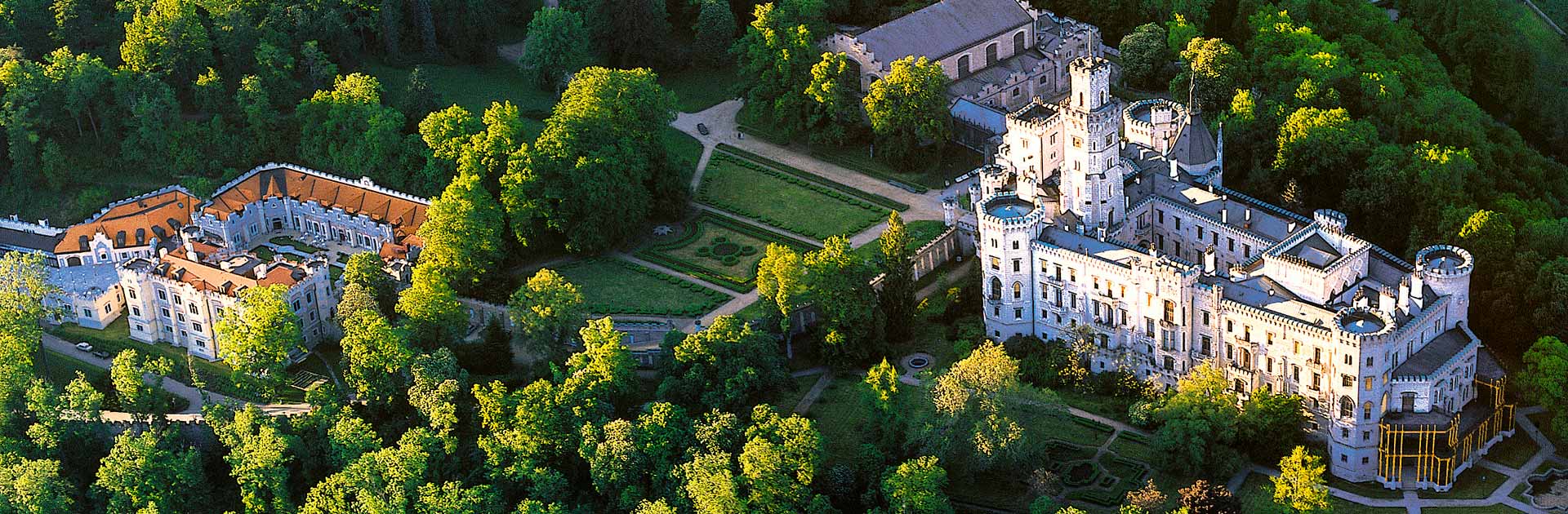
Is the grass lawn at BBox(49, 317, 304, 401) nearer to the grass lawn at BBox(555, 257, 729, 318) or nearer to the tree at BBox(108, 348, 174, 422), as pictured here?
the tree at BBox(108, 348, 174, 422)

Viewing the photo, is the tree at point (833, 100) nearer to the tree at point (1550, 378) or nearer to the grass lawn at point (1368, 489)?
the grass lawn at point (1368, 489)

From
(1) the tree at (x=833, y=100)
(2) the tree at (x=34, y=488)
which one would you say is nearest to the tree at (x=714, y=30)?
(1) the tree at (x=833, y=100)

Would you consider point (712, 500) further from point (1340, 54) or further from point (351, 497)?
point (1340, 54)

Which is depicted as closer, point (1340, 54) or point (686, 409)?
point (686, 409)

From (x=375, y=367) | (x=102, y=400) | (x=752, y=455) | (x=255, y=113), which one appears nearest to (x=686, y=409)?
(x=752, y=455)

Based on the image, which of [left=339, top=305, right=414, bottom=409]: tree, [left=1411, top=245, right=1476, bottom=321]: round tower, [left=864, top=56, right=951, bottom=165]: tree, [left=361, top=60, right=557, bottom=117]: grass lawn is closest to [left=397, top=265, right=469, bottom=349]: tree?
[left=339, top=305, right=414, bottom=409]: tree

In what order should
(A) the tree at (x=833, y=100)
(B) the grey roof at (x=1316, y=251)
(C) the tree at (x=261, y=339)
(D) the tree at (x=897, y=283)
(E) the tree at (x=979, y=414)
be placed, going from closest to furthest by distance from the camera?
(E) the tree at (x=979, y=414) → (B) the grey roof at (x=1316, y=251) → (C) the tree at (x=261, y=339) → (D) the tree at (x=897, y=283) → (A) the tree at (x=833, y=100)

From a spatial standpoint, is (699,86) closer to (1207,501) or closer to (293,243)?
(293,243)

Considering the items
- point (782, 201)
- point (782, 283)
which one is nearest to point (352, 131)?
point (782, 201)
